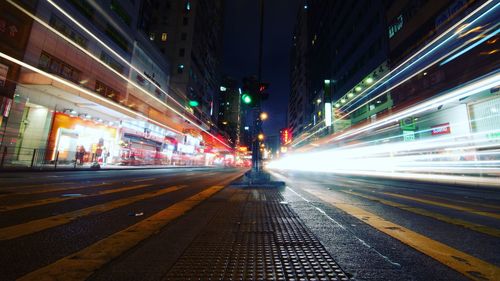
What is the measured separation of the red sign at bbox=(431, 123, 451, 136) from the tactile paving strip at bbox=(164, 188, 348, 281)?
20921 mm

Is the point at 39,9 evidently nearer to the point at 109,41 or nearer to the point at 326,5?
the point at 109,41

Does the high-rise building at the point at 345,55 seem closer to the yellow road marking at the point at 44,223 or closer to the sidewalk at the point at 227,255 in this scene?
the sidewalk at the point at 227,255

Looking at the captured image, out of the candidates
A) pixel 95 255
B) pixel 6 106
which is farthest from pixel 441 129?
pixel 6 106

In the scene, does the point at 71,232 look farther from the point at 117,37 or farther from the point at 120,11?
the point at 120,11

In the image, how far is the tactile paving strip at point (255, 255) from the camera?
1.77 metres

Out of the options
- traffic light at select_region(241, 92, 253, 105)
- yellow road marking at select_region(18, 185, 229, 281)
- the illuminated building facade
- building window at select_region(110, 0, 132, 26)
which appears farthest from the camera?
building window at select_region(110, 0, 132, 26)

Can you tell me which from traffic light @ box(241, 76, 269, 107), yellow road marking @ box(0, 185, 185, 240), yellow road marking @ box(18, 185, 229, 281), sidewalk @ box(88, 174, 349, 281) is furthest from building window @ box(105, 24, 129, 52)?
sidewalk @ box(88, 174, 349, 281)

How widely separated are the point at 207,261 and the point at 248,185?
7023 mm

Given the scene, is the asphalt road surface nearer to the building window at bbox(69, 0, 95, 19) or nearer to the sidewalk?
the sidewalk

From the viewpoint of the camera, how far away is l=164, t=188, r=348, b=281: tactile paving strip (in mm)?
1771

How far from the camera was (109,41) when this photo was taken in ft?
75.1

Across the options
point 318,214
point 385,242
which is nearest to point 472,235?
point 385,242

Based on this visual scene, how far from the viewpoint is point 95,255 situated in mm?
2020

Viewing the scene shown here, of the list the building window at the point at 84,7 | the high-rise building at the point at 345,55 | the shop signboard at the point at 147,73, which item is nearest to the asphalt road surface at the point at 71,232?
the building window at the point at 84,7
